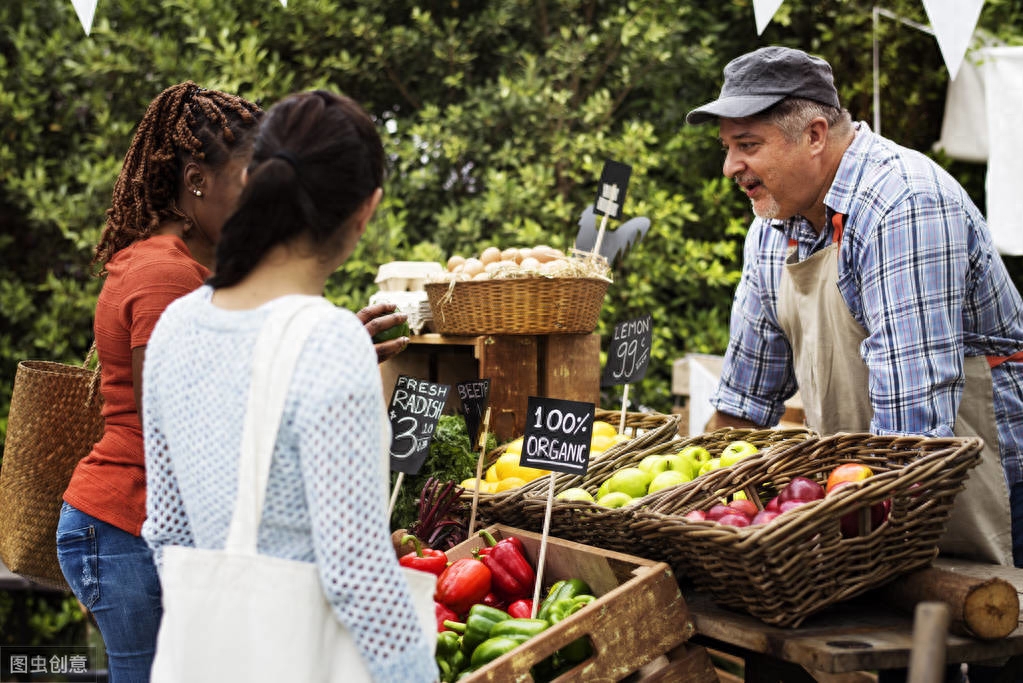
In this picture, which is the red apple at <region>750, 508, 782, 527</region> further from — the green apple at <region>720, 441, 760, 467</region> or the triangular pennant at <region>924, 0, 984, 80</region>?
the triangular pennant at <region>924, 0, 984, 80</region>

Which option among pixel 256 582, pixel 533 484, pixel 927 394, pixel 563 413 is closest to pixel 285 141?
pixel 256 582

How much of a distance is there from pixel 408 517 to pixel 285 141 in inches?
67.3

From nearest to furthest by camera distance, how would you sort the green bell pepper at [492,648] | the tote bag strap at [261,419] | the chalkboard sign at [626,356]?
1. the tote bag strap at [261,419]
2. the green bell pepper at [492,648]
3. the chalkboard sign at [626,356]

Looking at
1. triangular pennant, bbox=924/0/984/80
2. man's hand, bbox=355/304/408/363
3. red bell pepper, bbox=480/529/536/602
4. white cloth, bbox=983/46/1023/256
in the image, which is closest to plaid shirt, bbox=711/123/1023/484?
triangular pennant, bbox=924/0/984/80

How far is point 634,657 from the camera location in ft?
6.39

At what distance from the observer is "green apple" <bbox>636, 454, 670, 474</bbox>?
2.44 m

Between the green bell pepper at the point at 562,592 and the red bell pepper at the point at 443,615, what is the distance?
20cm

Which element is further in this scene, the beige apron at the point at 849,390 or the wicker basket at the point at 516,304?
the wicker basket at the point at 516,304

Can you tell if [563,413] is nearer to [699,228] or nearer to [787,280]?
[787,280]

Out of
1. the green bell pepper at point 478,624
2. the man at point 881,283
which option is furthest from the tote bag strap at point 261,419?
the man at point 881,283

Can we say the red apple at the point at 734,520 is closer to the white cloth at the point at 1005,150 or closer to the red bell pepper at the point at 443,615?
the red bell pepper at the point at 443,615

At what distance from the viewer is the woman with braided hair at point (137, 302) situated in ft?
6.59

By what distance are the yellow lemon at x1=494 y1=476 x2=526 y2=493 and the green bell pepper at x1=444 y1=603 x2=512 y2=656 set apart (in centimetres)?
58

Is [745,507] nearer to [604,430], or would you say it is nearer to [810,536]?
[810,536]
